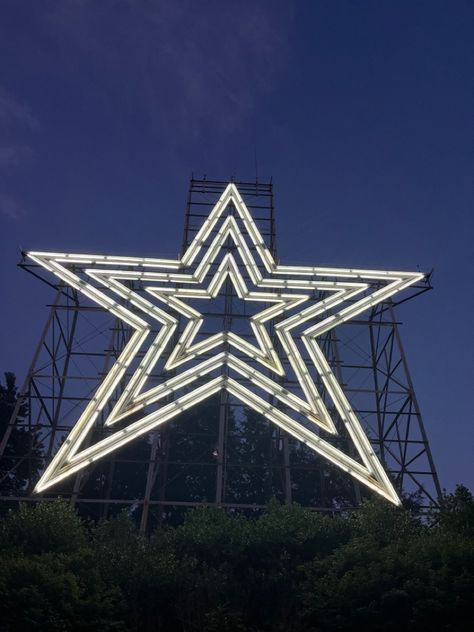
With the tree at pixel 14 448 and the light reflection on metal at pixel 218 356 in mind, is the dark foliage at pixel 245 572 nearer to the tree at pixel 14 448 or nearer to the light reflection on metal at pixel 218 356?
the light reflection on metal at pixel 218 356

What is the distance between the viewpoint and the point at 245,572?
13844mm

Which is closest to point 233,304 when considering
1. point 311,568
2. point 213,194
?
point 213,194

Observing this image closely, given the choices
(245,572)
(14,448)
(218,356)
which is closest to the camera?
(245,572)

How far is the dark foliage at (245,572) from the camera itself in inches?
439

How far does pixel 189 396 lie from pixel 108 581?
526cm

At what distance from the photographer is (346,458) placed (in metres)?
15.7

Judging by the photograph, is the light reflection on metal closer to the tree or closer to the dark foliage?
the dark foliage

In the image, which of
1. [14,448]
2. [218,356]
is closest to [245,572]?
[218,356]

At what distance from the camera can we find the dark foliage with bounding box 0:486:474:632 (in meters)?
11.1

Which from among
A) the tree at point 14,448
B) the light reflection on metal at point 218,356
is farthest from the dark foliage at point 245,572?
the tree at point 14,448

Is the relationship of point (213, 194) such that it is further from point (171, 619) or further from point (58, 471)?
point (171, 619)

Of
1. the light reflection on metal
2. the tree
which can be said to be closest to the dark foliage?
the light reflection on metal

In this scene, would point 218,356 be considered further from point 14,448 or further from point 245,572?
point 14,448

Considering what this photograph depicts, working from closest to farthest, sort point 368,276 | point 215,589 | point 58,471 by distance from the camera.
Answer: point 215,589, point 58,471, point 368,276
